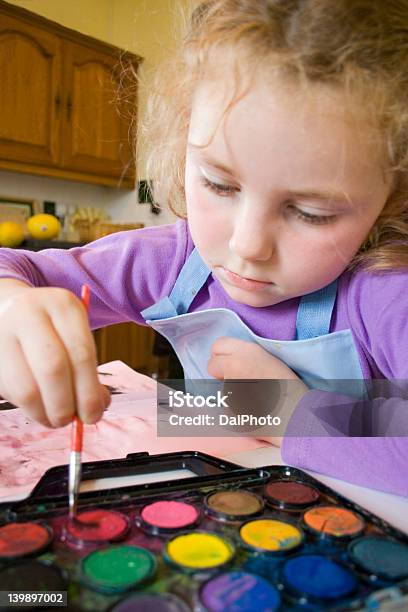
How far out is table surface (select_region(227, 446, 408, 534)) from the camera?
45cm

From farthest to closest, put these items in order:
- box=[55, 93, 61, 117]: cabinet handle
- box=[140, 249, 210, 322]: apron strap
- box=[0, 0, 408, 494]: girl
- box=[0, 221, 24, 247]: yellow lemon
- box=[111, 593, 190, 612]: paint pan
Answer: box=[55, 93, 61, 117]: cabinet handle < box=[0, 221, 24, 247]: yellow lemon < box=[140, 249, 210, 322]: apron strap < box=[0, 0, 408, 494]: girl < box=[111, 593, 190, 612]: paint pan

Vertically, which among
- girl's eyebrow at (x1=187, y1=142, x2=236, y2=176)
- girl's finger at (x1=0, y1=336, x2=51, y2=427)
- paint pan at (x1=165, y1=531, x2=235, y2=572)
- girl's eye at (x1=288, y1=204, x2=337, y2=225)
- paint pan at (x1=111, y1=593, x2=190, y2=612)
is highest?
girl's eyebrow at (x1=187, y1=142, x2=236, y2=176)

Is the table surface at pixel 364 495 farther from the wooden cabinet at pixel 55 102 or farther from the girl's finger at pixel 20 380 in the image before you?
the wooden cabinet at pixel 55 102

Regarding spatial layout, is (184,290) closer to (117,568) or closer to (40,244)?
(117,568)

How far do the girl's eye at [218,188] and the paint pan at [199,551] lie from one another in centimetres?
30

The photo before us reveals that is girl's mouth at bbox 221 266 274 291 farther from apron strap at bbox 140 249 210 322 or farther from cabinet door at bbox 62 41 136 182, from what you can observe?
cabinet door at bbox 62 41 136 182

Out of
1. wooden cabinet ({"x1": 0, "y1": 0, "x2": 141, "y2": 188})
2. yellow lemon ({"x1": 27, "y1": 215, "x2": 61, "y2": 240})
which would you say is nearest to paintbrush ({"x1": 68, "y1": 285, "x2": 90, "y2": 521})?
wooden cabinet ({"x1": 0, "y1": 0, "x2": 141, "y2": 188})

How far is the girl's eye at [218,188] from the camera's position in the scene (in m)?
0.52

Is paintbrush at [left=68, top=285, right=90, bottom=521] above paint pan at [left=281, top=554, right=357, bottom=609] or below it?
above

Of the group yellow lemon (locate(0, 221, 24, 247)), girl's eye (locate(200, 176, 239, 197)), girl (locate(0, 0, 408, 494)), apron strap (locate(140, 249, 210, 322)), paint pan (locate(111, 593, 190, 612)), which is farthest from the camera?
yellow lemon (locate(0, 221, 24, 247))

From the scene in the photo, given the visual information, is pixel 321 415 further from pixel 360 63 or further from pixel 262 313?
pixel 360 63

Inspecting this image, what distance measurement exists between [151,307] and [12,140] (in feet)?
6.16

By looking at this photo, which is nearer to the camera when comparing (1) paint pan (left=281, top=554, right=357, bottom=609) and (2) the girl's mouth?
(1) paint pan (left=281, top=554, right=357, bottom=609)

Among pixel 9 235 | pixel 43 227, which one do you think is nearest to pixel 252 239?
pixel 9 235
